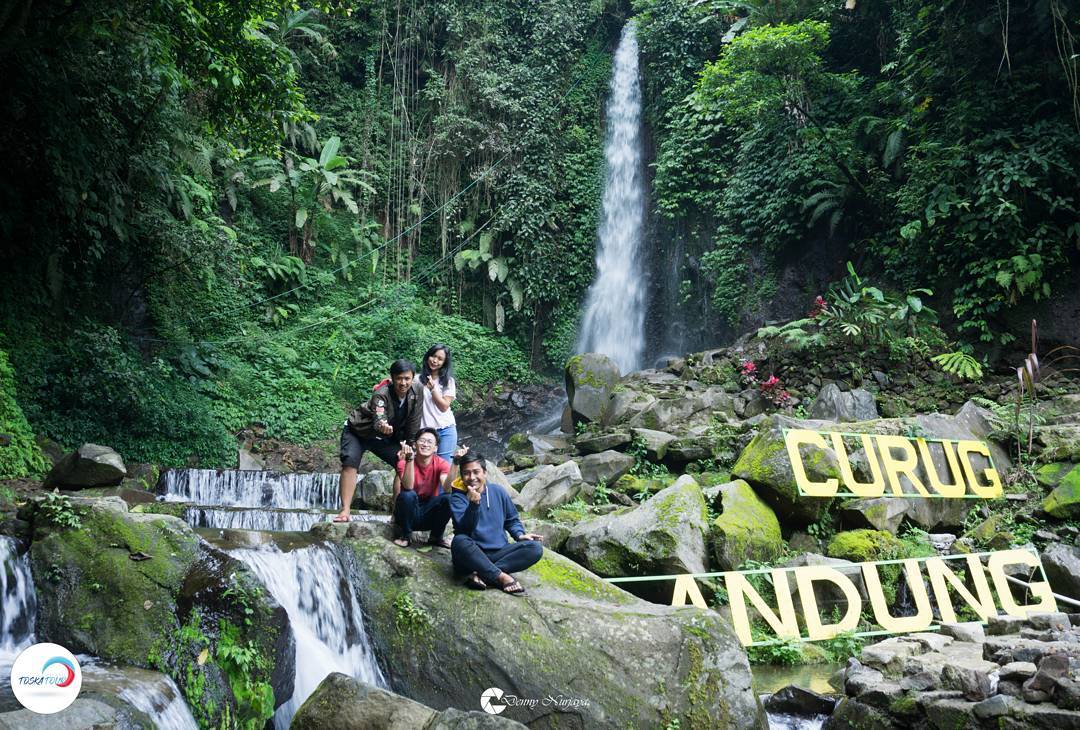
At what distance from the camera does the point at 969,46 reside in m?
11.7

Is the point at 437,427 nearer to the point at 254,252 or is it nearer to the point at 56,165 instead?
the point at 56,165

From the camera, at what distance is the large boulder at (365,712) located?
331 cm

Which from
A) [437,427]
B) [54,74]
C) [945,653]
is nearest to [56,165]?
[54,74]

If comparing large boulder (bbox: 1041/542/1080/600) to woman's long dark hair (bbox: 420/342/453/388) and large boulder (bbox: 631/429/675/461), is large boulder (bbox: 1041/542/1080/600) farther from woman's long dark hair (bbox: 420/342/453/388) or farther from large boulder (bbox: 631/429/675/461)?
woman's long dark hair (bbox: 420/342/453/388)

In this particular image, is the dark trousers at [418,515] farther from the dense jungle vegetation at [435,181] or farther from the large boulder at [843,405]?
the large boulder at [843,405]

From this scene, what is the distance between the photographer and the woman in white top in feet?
18.2

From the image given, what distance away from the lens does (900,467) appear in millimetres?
6746

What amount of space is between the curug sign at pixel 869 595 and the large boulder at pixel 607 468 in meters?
2.84

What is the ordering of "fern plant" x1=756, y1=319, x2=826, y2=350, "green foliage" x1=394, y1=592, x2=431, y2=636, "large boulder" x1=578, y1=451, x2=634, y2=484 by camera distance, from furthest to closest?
"fern plant" x1=756, y1=319, x2=826, y2=350, "large boulder" x1=578, y1=451, x2=634, y2=484, "green foliage" x1=394, y1=592, x2=431, y2=636

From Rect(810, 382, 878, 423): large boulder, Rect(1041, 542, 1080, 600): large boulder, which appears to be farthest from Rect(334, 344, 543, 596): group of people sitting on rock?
Rect(810, 382, 878, 423): large boulder

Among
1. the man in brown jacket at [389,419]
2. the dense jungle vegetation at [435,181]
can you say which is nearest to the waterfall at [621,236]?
the dense jungle vegetation at [435,181]

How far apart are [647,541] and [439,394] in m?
2.17

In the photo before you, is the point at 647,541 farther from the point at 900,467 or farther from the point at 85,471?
the point at 85,471

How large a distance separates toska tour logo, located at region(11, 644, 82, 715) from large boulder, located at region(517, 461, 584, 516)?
491 cm
